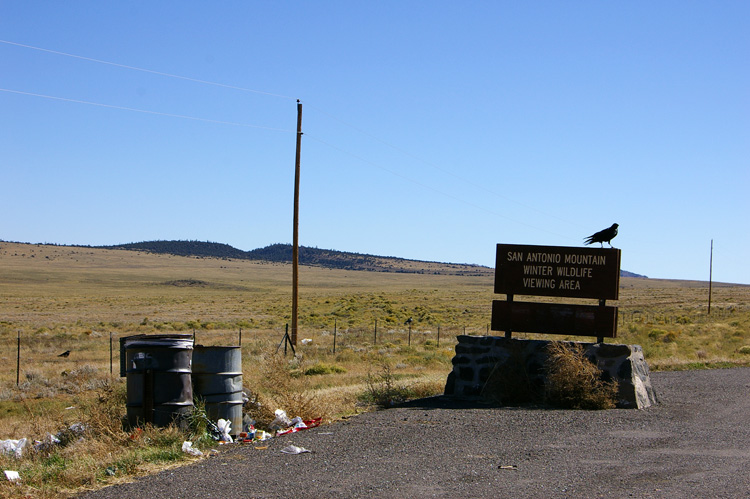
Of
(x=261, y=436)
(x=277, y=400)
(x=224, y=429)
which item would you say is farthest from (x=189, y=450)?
(x=277, y=400)

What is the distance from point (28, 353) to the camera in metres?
28.2

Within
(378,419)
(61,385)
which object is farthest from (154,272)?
(378,419)

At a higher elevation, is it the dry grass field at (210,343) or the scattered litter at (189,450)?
the scattered litter at (189,450)

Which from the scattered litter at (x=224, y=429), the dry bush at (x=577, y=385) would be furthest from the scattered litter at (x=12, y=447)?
the dry bush at (x=577, y=385)

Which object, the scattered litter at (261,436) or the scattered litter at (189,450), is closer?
the scattered litter at (189,450)

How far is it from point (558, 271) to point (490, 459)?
19.4 feet

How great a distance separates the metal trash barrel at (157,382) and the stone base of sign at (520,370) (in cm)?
569

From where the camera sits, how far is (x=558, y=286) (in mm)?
13547

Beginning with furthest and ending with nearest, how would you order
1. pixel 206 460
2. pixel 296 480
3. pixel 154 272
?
pixel 154 272 → pixel 206 460 → pixel 296 480

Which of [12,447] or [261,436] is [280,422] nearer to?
[261,436]

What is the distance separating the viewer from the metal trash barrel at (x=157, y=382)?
9.27m

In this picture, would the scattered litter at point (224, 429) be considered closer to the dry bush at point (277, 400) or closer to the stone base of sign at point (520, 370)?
the dry bush at point (277, 400)

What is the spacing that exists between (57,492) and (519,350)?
8.21 meters

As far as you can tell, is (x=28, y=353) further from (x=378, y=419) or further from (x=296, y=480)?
(x=296, y=480)
